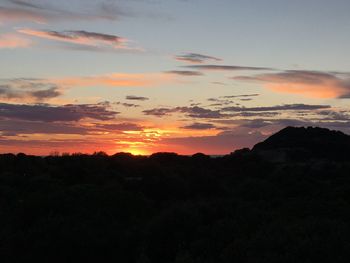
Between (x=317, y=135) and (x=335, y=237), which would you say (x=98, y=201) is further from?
(x=317, y=135)

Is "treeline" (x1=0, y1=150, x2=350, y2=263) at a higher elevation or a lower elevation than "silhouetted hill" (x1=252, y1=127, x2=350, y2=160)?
lower

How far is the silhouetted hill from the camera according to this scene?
3113 inches

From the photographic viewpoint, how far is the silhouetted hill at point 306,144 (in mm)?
79062

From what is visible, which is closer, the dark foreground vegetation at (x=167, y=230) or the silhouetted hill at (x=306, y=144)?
the dark foreground vegetation at (x=167, y=230)

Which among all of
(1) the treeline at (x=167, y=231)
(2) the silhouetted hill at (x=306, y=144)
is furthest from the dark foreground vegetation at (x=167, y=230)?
(2) the silhouetted hill at (x=306, y=144)

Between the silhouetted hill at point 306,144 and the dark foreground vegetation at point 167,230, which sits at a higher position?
the silhouetted hill at point 306,144

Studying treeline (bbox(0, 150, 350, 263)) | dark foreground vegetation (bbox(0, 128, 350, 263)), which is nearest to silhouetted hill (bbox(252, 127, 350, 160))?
dark foreground vegetation (bbox(0, 128, 350, 263))

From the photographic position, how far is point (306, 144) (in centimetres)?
8569

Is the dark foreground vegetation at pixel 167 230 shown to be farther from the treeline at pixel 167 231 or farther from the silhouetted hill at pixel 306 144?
the silhouetted hill at pixel 306 144

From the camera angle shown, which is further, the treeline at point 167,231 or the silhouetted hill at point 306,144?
the silhouetted hill at point 306,144

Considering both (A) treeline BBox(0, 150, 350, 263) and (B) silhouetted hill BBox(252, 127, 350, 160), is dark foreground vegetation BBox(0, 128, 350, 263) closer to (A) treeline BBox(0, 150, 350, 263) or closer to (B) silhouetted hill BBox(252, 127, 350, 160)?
(A) treeline BBox(0, 150, 350, 263)

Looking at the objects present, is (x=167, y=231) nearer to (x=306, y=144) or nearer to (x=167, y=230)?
(x=167, y=230)

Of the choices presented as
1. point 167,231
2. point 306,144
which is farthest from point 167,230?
point 306,144

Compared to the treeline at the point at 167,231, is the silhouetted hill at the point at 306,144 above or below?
above
